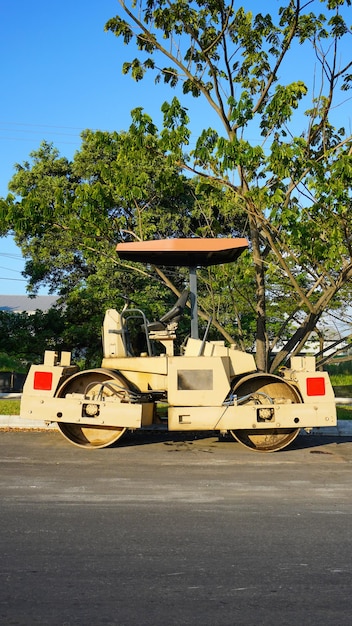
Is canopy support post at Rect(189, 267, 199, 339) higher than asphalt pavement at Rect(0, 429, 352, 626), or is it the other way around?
canopy support post at Rect(189, 267, 199, 339)

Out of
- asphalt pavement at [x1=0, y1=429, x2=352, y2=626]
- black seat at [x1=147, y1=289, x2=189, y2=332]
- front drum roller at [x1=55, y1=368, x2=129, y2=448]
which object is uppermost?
black seat at [x1=147, y1=289, x2=189, y2=332]

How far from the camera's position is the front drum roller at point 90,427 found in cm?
992

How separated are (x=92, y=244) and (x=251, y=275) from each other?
327 cm

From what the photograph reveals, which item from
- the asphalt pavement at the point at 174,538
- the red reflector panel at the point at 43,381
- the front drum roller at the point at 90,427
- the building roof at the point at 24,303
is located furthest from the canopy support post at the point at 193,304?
the building roof at the point at 24,303

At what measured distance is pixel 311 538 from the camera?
5.58m

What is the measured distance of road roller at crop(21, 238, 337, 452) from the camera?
31.0 ft

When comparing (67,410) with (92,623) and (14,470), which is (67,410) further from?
(92,623)

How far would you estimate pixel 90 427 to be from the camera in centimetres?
1016

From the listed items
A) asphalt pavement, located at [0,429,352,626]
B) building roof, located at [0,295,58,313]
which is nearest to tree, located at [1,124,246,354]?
asphalt pavement, located at [0,429,352,626]

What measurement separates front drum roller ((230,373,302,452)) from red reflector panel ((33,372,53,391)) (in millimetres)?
2555

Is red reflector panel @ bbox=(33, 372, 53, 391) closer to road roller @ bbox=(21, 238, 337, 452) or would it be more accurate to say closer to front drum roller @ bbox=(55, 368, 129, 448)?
road roller @ bbox=(21, 238, 337, 452)

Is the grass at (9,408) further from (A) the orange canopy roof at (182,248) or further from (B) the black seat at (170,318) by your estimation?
(A) the orange canopy roof at (182,248)

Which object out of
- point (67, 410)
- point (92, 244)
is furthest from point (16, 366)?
point (67, 410)

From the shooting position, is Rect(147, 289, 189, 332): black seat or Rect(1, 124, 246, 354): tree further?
Rect(1, 124, 246, 354): tree
